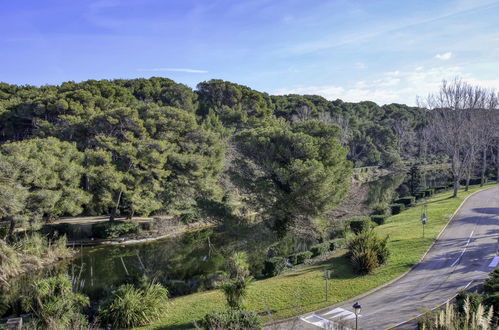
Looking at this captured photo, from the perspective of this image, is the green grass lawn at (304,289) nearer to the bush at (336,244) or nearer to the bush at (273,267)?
the bush at (273,267)

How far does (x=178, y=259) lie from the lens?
23.6 meters

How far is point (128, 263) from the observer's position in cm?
2261

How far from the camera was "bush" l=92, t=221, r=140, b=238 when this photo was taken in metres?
27.4

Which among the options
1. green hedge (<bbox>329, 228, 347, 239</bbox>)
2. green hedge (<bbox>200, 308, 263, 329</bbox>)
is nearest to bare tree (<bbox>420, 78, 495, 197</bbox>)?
green hedge (<bbox>329, 228, 347, 239</bbox>)

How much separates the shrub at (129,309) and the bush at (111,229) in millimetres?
16089

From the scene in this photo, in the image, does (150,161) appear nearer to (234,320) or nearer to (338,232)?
(338,232)

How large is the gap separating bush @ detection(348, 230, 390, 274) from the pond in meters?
5.51

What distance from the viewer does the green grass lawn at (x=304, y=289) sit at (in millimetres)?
12781

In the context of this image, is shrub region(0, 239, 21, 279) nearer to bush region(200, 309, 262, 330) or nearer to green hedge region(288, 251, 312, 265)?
bush region(200, 309, 262, 330)

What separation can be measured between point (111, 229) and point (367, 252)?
20.8 meters

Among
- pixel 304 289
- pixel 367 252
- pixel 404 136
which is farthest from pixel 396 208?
pixel 404 136

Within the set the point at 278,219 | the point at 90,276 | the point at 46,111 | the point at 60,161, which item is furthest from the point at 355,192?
the point at 46,111

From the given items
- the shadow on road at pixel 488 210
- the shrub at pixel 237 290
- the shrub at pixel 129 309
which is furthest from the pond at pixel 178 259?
the shadow on road at pixel 488 210

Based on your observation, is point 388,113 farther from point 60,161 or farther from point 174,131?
point 60,161
